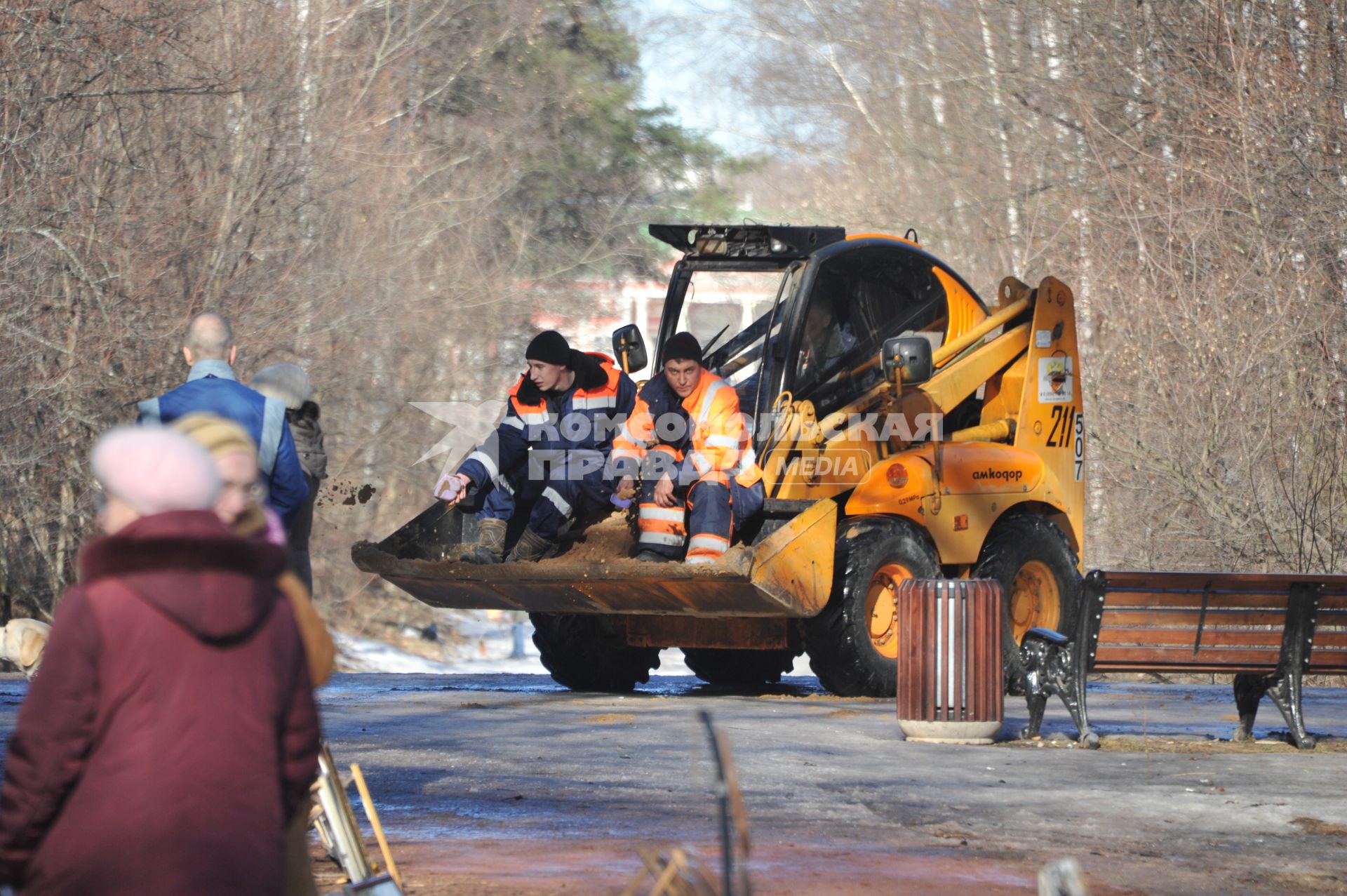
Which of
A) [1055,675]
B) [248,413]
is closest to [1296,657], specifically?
[1055,675]

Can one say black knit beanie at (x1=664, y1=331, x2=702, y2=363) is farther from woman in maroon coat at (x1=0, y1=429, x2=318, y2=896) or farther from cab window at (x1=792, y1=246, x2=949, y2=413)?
woman in maroon coat at (x1=0, y1=429, x2=318, y2=896)

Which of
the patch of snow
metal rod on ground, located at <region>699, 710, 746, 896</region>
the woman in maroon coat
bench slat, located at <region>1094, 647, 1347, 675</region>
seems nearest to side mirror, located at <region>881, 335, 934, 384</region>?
bench slat, located at <region>1094, 647, 1347, 675</region>

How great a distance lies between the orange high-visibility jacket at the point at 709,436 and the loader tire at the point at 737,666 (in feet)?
10.6

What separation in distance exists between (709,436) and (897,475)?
65.0 inches

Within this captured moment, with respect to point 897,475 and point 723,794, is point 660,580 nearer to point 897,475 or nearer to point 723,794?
point 897,475

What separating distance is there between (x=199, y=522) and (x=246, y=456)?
2.03 ft

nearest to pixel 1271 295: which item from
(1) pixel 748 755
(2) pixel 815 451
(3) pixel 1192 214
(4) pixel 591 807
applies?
(3) pixel 1192 214

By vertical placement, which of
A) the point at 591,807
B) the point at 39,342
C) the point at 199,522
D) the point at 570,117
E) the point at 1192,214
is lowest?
the point at 591,807

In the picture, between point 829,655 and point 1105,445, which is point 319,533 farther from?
point 829,655

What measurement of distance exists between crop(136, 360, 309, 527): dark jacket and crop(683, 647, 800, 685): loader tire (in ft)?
25.1

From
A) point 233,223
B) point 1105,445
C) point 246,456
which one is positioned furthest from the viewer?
point 233,223

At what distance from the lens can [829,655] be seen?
11.4m

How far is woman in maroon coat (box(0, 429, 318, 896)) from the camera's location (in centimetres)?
327

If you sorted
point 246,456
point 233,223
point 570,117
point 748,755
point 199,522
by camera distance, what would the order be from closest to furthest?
point 199,522 → point 246,456 → point 748,755 → point 233,223 → point 570,117
